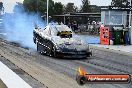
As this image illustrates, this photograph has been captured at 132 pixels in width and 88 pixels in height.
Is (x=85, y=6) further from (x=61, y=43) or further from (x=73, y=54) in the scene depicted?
(x=73, y=54)

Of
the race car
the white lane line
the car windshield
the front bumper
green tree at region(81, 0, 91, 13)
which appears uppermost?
green tree at region(81, 0, 91, 13)

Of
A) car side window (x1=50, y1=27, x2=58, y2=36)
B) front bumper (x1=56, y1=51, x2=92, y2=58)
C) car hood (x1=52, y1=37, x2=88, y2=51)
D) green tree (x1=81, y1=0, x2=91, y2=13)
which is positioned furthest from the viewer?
green tree (x1=81, y1=0, x2=91, y2=13)

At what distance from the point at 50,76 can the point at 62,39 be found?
6026 mm

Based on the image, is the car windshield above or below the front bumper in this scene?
above

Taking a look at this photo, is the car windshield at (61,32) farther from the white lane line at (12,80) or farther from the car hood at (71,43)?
the white lane line at (12,80)

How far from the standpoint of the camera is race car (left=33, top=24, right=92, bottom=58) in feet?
51.4

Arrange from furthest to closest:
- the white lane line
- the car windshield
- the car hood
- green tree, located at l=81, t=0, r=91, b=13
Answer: green tree, located at l=81, t=0, r=91, b=13 → the car windshield → the car hood → the white lane line

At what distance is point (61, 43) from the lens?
15906 mm

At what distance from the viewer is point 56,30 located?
17.4 metres

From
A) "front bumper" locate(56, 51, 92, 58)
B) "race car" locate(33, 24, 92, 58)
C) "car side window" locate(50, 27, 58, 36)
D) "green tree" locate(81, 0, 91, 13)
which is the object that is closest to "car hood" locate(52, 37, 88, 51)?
"race car" locate(33, 24, 92, 58)

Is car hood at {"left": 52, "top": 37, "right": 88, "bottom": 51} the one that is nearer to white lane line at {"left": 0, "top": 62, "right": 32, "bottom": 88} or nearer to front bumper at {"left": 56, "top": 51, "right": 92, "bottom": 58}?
front bumper at {"left": 56, "top": 51, "right": 92, "bottom": 58}

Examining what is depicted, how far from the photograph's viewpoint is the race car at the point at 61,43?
51.4ft

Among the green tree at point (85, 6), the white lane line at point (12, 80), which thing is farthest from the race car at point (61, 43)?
the green tree at point (85, 6)

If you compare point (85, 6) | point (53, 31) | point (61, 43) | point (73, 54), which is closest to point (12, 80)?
point (73, 54)
